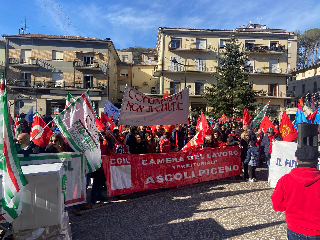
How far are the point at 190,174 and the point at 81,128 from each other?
11.3 ft

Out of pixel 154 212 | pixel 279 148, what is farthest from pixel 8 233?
pixel 279 148

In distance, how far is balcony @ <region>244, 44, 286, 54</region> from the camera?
36.0 metres

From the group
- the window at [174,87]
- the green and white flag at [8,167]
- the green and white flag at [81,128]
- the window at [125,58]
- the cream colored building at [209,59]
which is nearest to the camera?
the green and white flag at [8,167]

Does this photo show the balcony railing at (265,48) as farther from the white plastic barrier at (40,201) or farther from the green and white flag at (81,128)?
the white plastic barrier at (40,201)

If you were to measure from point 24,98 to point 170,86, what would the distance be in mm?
19260

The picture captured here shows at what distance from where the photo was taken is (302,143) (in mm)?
2898

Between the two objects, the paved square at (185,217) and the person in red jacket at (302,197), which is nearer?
the person in red jacket at (302,197)

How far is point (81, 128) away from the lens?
4914 mm

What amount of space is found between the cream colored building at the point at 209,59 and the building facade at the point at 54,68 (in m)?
8.42

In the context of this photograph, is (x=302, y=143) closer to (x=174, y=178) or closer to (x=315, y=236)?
(x=315, y=236)

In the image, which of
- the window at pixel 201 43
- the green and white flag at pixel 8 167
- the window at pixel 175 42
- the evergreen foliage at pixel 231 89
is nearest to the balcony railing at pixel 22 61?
the window at pixel 175 42

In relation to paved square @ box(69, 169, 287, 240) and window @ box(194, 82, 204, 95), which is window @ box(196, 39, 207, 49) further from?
paved square @ box(69, 169, 287, 240)

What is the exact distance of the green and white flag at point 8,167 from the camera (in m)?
2.68

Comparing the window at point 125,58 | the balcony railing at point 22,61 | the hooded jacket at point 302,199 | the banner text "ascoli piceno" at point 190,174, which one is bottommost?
the banner text "ascoli piceno" at point 190,174
